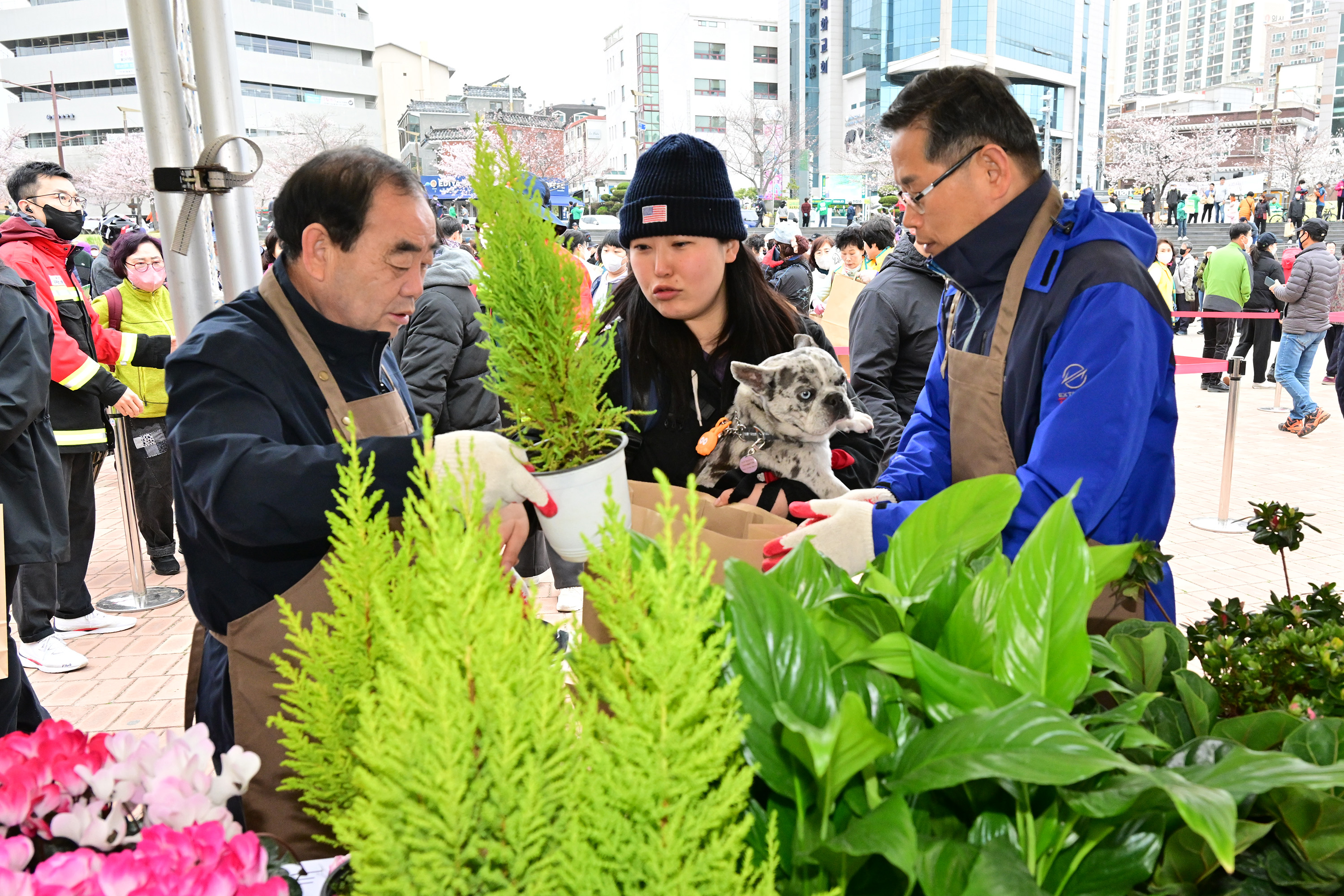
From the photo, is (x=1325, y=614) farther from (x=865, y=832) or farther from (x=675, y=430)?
(x=675, y=430)

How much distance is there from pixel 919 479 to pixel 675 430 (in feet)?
2.00

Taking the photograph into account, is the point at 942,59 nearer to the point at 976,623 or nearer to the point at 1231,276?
the point at 1231,276

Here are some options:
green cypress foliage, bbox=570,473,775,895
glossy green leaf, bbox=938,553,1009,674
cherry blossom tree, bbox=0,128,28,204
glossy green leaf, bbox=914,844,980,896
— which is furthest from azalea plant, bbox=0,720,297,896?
cherry blossom tree, bbox=0,128,28,204

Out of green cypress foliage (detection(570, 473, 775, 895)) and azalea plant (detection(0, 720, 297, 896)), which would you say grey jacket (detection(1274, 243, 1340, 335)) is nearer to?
green cypress foliage (detection(570, 473, 775, 895))

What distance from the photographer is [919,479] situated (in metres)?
2.10

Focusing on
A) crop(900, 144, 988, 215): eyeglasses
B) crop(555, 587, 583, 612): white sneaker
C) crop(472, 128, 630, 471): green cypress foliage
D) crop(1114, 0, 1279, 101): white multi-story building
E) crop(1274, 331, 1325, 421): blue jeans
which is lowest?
crop(555, 587, 583, 612): white sneaker

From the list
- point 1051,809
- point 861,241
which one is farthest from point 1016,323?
point 861,241

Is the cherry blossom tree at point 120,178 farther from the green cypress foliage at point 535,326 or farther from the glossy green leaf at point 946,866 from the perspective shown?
the glossy green leaf at point 946,866

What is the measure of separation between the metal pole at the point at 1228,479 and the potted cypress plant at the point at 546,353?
21.2 ft

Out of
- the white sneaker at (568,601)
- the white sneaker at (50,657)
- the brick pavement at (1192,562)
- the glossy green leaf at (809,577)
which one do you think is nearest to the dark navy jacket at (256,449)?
the glossy green leaf at (809,577)

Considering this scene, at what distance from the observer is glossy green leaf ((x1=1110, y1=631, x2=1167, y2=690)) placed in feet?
3.67

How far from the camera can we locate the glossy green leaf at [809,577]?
40.9 inches

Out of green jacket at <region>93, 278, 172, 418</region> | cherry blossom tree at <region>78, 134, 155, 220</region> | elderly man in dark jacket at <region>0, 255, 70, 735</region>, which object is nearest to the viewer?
elderly man in dark jacket at <region>0, 255, 70, 735</region>

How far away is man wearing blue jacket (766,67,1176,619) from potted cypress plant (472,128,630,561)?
1.60 ft
